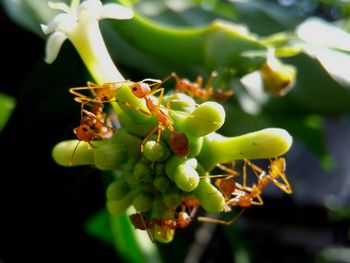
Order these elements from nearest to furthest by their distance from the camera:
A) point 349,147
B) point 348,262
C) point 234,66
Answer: point 234,66 < point 348,262 < point 349,147

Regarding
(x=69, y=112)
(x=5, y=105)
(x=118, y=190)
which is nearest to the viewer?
(x=118, y=190)

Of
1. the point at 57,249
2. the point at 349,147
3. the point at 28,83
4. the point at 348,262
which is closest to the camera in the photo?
the point at 28,83

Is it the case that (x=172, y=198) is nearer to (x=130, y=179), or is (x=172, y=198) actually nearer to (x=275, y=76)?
(x=130, y=179)

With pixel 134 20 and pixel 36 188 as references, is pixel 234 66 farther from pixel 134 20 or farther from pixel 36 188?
pixel 36 188

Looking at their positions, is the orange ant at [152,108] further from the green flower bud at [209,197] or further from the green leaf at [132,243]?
the green leaf at [132,243]

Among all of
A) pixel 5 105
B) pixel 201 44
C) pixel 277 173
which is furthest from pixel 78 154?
pixel 5 105

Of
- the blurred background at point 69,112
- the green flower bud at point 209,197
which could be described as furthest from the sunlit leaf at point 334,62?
the green flower bud at point 209,197

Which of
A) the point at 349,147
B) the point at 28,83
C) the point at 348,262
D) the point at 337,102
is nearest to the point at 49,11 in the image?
the point at 28,83
